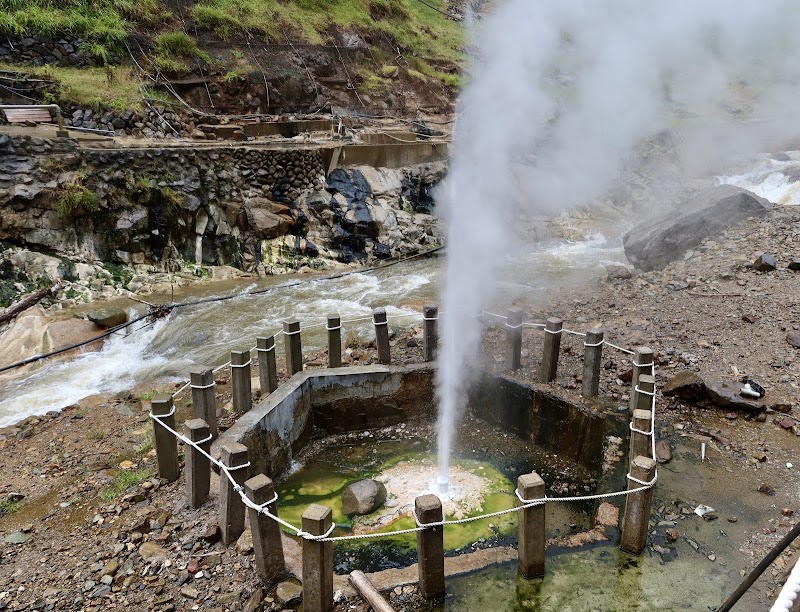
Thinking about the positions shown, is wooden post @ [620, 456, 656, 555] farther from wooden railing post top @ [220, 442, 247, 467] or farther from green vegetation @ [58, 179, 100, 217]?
green vegetation @ [58, 179, 100, 217]

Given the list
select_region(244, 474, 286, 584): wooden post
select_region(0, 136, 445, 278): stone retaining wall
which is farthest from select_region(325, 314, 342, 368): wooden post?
select_region(0, 136, 445, 278): stone retaining wall

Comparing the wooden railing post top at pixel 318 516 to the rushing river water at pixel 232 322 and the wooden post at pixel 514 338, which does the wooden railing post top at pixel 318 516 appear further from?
the rushing river water at pixel 232 322

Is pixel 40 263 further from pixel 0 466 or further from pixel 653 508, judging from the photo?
pixel 653 508

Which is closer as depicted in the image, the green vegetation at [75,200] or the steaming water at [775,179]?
the green vegetation at [75,200]

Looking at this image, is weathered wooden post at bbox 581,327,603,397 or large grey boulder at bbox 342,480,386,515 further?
weathered wooden post at bbox 581,327,603,397

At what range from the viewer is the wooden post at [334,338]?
5.35 m

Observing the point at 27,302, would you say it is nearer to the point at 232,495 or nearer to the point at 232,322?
the point at 232,322

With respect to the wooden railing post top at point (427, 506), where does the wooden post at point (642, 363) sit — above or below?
above

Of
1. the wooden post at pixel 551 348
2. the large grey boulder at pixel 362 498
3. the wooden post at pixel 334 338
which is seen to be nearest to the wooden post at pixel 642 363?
the wooden post at pixel 551 348

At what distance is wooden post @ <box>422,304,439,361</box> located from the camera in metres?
5.50

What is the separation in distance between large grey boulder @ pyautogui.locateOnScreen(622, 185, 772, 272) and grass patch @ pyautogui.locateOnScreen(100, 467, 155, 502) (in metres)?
9.05

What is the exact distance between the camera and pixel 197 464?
3.57 m

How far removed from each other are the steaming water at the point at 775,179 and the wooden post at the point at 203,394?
16.8 metres

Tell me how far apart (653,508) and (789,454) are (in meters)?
1.37
